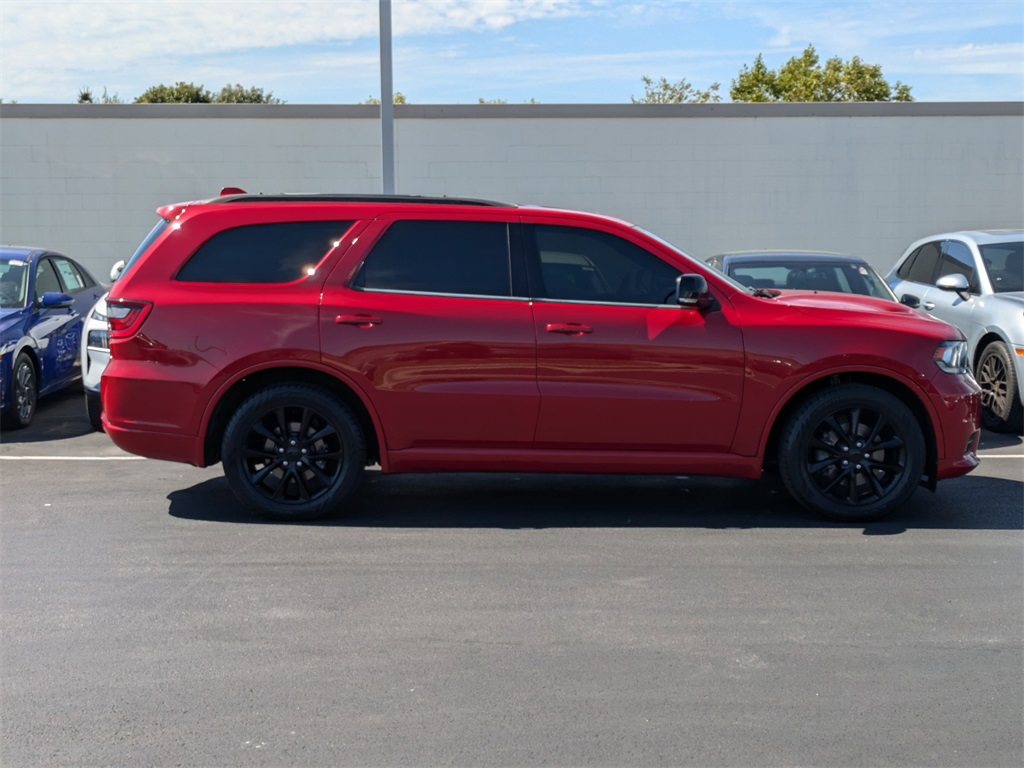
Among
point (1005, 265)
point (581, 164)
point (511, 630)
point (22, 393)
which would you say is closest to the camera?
point (511, 630)

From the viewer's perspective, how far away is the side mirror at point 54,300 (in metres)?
10.1

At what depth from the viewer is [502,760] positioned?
3.73 metres

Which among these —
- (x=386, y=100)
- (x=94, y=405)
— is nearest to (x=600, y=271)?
(x=94, y=405)

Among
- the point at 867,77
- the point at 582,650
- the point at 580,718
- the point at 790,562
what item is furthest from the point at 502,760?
the point at 867,77

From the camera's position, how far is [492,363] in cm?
658

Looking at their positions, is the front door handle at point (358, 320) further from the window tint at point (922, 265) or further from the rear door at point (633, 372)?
the window tint at point (922, 265)

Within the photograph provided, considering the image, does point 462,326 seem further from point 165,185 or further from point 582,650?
point 165,185

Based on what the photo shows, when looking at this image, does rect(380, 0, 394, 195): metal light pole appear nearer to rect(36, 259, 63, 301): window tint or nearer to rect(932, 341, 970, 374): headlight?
rect(36, 259, 63, 301): window tint

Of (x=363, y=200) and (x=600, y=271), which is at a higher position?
(x=363, y=200)

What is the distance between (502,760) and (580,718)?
41 centimetres

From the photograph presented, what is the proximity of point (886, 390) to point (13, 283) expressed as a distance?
7.64m

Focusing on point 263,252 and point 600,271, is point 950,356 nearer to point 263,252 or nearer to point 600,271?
point 600,271

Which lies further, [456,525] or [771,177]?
[771,177]

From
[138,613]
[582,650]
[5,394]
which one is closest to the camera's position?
[582,650]
